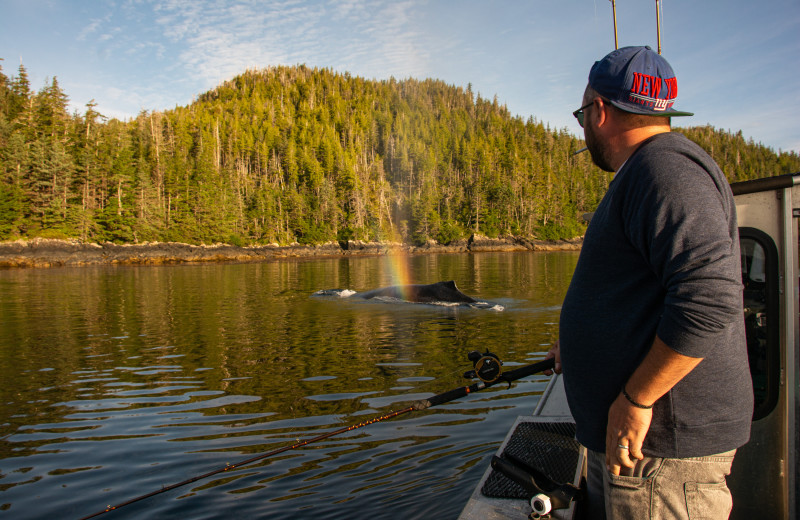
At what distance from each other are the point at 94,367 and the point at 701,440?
490 inches

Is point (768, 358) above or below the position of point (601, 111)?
below

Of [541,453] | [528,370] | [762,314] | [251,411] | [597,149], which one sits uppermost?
[597,149]

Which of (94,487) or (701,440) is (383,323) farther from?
(701,440)

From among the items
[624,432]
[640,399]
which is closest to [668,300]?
[640,399]

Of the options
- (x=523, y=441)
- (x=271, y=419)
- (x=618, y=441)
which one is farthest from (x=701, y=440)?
(x=271, y=419)

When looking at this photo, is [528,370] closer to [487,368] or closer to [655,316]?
[487,368]

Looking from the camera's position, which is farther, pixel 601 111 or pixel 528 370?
pixel 528 370

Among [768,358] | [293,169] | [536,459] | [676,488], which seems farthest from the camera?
[293,169]

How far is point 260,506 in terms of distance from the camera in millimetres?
5230

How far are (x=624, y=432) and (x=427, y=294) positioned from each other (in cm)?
1948

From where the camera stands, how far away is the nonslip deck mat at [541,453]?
12.6 feet

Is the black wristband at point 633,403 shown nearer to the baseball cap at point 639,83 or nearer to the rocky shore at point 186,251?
the baseball cap at point 639,83

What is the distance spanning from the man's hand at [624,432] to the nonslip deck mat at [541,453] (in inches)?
62.3

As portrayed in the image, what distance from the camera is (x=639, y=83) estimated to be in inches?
93.0
